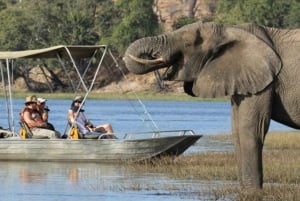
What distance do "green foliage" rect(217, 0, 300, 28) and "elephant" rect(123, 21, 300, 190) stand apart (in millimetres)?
76024

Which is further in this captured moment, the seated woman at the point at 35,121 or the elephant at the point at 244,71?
the seated woman at the point at 35,121

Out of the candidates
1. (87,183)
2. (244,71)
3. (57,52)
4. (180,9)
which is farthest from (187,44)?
(180,9)

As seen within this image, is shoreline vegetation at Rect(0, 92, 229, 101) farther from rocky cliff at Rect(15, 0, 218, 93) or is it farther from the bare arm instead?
the bare arm

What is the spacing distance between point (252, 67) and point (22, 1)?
9201 centimetres

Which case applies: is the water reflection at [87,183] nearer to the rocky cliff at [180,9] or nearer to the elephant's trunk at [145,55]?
the elephant's trunk at [145,55]

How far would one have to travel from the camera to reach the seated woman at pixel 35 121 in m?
25.3

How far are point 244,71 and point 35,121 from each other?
31.7 ft

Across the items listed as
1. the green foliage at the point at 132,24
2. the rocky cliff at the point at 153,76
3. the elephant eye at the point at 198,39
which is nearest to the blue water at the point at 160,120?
the elephant eye at the point at 198,39

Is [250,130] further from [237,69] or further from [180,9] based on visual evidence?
[180,9]

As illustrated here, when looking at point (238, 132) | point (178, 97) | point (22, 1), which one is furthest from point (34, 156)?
point (22, 1)

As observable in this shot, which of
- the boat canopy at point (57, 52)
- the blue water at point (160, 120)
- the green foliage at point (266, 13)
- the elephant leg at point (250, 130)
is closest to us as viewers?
the elephant leg at point (250, 130)

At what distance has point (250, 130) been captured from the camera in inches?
664

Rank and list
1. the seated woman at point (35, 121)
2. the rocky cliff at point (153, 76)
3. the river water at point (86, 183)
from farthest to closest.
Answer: the rocky cliff at point (153, 76) → the seated woman at point (35, 121) → the river water at point (86, 183)

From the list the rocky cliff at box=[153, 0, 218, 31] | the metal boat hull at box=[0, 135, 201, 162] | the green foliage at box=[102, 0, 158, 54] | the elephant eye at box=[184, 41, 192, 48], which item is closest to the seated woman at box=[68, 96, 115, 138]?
the metal boat hull at box=[0, 135, 201, 162]
